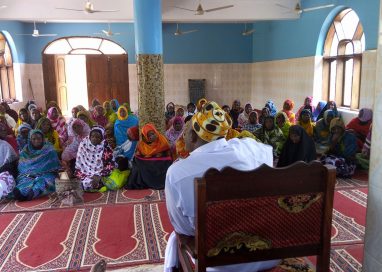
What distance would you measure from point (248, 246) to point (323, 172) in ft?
1.37

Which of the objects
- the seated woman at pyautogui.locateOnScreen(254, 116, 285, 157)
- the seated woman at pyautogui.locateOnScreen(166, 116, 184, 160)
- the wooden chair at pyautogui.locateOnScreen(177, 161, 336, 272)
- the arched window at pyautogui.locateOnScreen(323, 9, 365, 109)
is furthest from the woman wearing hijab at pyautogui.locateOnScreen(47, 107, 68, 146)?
the arched window at pyautogui.locateOnScreen(323, 9, 365, 109)

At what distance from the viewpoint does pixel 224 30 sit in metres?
11.0

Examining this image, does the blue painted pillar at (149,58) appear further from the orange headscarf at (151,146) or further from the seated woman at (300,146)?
the seated woman at (300,146)

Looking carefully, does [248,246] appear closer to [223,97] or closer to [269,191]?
[269,191]

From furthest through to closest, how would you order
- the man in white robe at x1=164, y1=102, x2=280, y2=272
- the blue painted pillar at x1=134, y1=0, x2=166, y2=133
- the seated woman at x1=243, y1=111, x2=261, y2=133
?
the seated woman at x1=243, y1=111, x2=261, y2=133
the blue painted pillar at x1=134, y1=0, x2=166, y2=133
the man in white robe at x1=164, y1=102, x2=280, y2=272

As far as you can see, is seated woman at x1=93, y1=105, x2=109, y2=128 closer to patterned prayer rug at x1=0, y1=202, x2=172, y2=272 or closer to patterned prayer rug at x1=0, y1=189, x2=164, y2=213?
patterned prayer rug at x1=0, y1=189, x2=164, y2=213

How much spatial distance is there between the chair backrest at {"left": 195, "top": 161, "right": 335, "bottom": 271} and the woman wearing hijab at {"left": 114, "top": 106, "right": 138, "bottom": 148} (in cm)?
441

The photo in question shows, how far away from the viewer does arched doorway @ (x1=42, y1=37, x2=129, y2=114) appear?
1061 centimetres

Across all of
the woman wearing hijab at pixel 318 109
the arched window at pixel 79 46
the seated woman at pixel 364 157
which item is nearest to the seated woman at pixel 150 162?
the seated woman at pixel 364 157

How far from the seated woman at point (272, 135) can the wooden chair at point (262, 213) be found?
384 centimetres

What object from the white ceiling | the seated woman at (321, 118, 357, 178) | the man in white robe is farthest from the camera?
the white ceiling

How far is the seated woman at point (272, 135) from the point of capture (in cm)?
535

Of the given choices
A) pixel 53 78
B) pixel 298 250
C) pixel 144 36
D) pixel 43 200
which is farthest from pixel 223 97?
pixel 298 250

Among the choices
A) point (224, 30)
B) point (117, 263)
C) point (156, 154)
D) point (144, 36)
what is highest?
point (224, 30)
